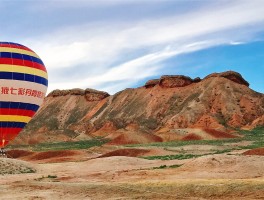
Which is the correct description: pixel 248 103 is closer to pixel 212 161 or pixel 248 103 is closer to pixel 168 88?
pixel 168 88

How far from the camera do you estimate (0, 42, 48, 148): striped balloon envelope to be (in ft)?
125

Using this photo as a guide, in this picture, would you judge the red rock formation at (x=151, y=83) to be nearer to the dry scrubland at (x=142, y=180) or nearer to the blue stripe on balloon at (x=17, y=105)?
the dry scrubland at (x=142, y=180)

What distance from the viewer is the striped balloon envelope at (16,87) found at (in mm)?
38156

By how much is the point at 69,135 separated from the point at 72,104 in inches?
1851

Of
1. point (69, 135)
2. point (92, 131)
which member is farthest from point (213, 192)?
point (92, 131)

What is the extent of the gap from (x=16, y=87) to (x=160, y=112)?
279ft

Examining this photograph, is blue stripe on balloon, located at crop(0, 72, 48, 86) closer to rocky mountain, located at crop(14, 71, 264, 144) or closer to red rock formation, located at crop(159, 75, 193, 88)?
rocky mountain, located at crop(14, 71, 264, 144)

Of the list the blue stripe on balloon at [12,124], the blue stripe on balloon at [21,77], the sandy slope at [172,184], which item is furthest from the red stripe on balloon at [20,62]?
the sandy slope at [172,184]

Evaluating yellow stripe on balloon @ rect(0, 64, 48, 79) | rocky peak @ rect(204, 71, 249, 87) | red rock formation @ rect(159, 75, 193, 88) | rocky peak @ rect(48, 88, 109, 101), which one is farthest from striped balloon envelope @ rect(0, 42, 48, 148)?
rocky peak @ rect(48, 88, 109, 101)

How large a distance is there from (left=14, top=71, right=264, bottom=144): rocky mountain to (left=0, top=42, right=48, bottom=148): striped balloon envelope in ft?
135

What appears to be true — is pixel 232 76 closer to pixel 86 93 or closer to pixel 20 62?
pixel 86 93

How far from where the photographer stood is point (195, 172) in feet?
101

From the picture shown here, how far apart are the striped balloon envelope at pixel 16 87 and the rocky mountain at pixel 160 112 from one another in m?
41.1

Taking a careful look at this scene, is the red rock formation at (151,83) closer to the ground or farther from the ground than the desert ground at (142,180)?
farther from the ground
